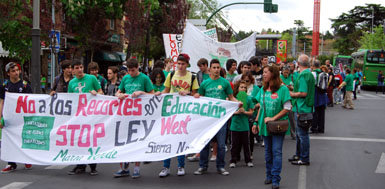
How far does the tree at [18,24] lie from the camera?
18609 mm

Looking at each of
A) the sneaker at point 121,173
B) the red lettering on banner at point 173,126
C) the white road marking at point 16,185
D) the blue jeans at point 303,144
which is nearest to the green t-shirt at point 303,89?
the blue jeans at point 303,144

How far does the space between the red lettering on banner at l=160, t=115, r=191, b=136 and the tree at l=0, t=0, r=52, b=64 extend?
1407cm

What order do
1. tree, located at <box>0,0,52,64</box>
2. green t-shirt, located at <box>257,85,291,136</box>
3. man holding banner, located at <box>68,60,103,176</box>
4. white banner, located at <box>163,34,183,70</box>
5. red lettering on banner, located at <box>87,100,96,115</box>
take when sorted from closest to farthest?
green t-shirt, located at <box>257,85,291,136</box> < red lettering on banner, located at <box>87,100,96,115</box> < man holding banner, located at <box>68,60,103,176</box> < white banner, located at <box>163,34,183,70</box> < tree, located at <box>0,0,52,64</box>

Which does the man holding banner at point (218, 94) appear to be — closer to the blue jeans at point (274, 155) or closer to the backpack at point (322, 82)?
the blue jeans at point (274, 155)

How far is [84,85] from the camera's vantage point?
→ 23.6 feet

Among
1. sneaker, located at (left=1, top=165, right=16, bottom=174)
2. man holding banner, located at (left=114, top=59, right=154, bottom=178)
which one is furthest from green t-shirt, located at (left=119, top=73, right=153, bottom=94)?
sneaker, located at (left=1, top=165, right=16, bottom=174)

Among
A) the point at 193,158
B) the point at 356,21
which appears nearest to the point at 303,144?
the point at 193,158

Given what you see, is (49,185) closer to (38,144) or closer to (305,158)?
(38,144)

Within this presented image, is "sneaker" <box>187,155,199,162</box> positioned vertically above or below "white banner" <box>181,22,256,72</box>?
below

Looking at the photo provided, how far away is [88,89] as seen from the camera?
7168mm

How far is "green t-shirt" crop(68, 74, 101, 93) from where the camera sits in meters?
7.18

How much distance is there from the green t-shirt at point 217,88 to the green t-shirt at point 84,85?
172 cm

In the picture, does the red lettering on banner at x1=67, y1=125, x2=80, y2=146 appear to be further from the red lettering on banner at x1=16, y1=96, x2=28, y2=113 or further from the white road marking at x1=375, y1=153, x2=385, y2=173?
the white road marking at x1=375, y1=153, x2=385, y2=173

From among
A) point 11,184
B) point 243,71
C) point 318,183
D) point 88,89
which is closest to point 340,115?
point 243,71
